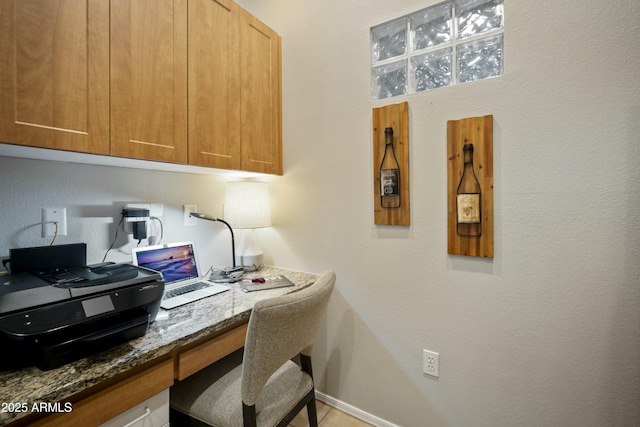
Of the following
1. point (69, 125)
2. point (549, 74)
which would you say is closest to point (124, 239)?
point (69, 125)

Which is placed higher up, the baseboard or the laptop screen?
the laptop screen

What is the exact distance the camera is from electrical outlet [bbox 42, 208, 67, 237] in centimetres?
122

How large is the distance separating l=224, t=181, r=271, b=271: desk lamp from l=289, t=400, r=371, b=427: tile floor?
0.92m

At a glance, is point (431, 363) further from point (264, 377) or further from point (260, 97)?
point (260, 97)

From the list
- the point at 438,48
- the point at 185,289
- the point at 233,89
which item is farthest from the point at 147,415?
the point at 438,48

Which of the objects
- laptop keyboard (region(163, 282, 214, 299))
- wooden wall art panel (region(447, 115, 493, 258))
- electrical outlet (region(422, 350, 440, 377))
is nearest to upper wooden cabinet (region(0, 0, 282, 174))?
laptop keyboard (region(163, 282, 214, 299))

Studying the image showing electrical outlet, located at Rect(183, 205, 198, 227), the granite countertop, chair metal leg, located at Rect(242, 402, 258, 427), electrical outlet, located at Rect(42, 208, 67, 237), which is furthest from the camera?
electrical outlet, located at Rect(183, 205, 198, 227)

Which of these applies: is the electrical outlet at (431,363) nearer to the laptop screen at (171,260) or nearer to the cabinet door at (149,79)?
the laptop screen at (171,260)

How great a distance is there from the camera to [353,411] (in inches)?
67.1

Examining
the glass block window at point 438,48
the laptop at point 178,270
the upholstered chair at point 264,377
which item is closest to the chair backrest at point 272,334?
the upholstered chair at point 264,377

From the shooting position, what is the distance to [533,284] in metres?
1.23

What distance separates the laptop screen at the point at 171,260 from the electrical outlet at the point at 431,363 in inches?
51.4

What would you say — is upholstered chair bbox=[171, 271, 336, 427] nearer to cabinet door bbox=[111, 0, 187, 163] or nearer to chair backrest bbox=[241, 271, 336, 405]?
chair backrest bbox=[241, 271, 336, 405]

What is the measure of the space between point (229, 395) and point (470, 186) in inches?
52.9
